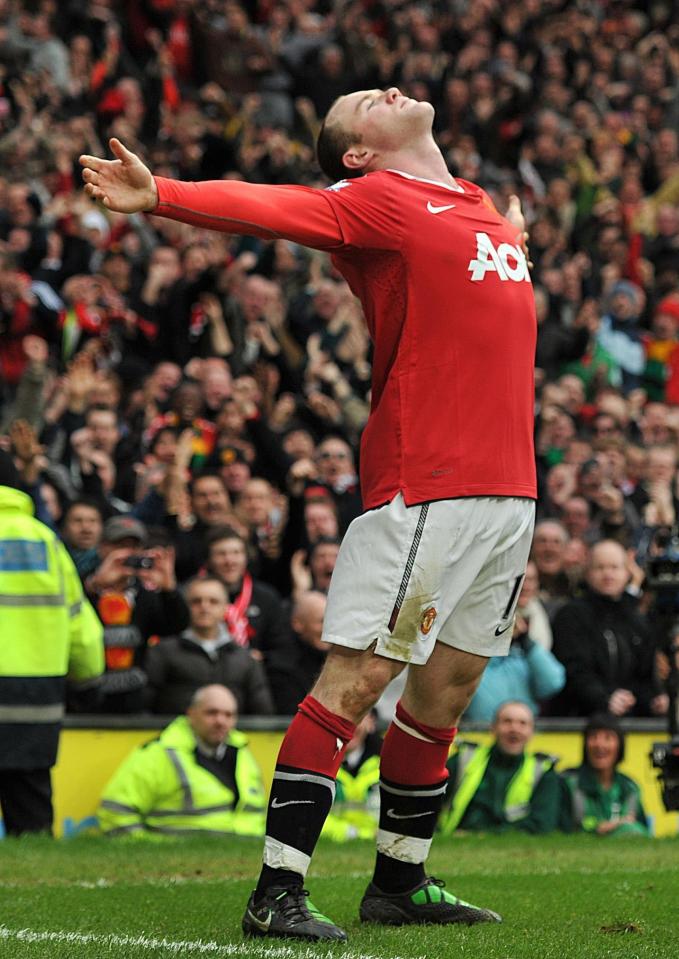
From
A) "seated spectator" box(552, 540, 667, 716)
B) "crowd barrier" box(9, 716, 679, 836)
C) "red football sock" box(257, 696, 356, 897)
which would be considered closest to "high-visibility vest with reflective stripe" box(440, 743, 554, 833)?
"crowd barrier" box(9, 716, 679, 836)

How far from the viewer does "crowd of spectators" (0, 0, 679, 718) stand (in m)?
11.0

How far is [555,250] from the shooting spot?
1978cm

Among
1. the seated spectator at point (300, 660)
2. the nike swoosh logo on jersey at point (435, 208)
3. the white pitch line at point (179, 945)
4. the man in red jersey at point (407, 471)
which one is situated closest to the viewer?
the white pitch line at point (179, 945)

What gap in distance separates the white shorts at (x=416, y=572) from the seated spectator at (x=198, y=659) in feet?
15.8

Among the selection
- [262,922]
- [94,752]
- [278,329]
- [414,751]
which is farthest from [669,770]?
[278,329]

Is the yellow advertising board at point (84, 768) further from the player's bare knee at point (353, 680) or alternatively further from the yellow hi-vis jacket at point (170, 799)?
the player's bare knee at point (353, 680)

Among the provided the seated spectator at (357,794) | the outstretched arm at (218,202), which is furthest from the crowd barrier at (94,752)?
the outstretched arm at (218,202)

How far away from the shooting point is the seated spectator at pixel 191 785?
30.7ft

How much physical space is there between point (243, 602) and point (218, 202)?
6.28m

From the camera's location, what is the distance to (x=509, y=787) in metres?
10.0

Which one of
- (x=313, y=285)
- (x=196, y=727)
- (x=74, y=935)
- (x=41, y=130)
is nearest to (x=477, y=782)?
(x=196, y=727)

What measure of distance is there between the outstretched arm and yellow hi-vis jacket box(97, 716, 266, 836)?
4.73 meters

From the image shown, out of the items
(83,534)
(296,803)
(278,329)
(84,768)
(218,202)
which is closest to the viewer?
(218,202)

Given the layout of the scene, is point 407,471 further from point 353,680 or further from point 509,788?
point 509,788
